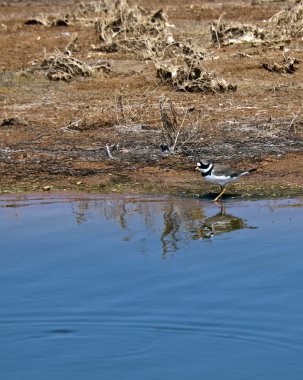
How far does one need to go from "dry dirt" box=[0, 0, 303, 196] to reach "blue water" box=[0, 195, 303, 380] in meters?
1.33

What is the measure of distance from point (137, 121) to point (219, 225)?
514 centimetres

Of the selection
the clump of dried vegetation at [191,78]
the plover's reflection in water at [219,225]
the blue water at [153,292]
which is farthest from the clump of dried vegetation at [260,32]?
the plover's reflection in water at [219,225]

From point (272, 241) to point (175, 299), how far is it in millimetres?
2132

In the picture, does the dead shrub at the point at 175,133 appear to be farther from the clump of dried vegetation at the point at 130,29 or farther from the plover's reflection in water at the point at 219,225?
the clump of dried vegetation at the point at 130,29

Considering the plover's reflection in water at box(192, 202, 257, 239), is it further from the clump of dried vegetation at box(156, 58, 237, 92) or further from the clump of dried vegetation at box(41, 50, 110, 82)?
the clump of dried vegetation at box(41, 50, 110, 82)

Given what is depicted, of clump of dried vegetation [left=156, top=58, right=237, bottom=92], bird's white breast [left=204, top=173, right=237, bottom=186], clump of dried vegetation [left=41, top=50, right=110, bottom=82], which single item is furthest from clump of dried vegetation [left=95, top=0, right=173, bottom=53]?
bird's white breast [left=204, top=173, right=237, bottom=186]

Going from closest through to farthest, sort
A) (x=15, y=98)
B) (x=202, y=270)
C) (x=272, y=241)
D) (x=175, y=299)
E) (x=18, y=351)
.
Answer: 1. (x=18, y=351)
2. (x=175, y=299)
3. (x=202, y=270)
4. (x=272, y=241)
5. (x=15, y=98)

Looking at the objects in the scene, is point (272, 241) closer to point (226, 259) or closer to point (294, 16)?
point (226, 259)

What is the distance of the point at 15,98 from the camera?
18797mm

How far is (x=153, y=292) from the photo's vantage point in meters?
9.73

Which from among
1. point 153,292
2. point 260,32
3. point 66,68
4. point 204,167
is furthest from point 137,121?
point 153,292

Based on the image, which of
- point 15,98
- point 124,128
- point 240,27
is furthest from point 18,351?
point 240,27

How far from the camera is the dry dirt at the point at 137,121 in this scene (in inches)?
566

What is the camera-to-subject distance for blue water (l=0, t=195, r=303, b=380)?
8.48 meters
